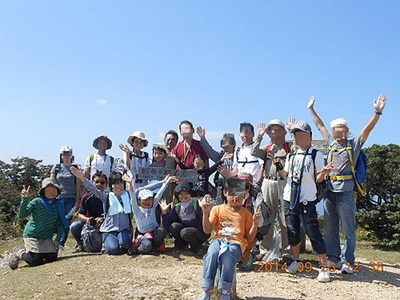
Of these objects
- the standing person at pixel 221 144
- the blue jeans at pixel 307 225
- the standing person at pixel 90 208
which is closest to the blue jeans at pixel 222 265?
the blue jeans at pixel 307 225

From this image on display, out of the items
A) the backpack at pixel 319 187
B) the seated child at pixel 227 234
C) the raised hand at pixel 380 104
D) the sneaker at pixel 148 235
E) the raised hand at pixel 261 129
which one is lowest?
the sneaker at pixel 148 235

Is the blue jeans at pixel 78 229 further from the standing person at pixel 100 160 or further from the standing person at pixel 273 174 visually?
the standing person at pixel 273 174

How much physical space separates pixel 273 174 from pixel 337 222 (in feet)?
4.14

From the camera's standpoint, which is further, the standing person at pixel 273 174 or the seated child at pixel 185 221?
the seated child at pixel 185 221

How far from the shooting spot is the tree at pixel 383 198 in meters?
10.3

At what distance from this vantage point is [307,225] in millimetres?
5539

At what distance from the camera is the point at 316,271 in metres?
5.91

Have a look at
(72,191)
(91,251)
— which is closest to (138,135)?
(72,191)

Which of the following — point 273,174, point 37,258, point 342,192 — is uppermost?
point 273,174

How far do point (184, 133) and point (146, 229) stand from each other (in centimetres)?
205

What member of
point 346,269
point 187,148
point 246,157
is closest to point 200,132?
point 187,148

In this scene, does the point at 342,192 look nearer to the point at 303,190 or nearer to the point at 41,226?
the point at 303,190

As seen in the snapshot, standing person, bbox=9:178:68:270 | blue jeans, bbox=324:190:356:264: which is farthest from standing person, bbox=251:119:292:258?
standing person, bbox=9:178:68:270

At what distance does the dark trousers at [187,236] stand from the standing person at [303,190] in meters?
1.64
